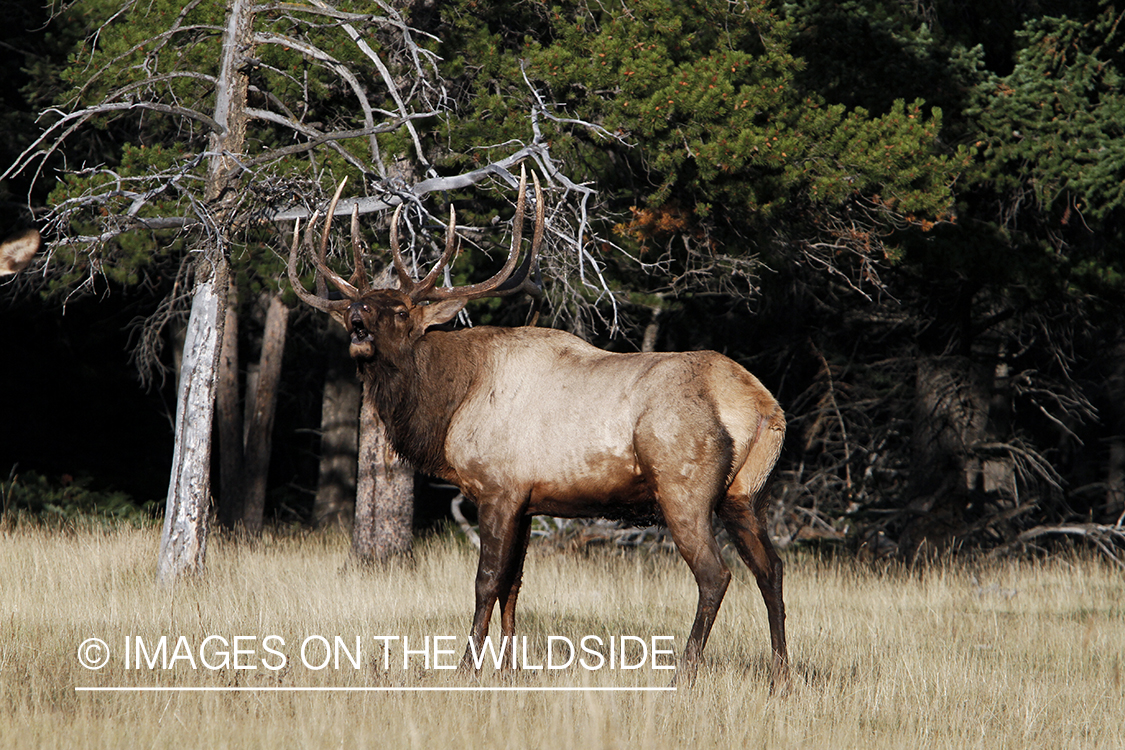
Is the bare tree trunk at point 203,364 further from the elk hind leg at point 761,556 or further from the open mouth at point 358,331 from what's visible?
the elk hind leg at point 761,556

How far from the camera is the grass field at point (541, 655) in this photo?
4902 millimetres

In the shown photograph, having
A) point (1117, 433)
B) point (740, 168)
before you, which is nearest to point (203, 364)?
point (740, 168)

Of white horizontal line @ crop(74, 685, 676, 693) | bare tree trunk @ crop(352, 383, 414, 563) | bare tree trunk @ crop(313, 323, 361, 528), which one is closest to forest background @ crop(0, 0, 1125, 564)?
bare tree trunk @ crop(313, 323, 361, 528)

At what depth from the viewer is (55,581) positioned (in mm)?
8625

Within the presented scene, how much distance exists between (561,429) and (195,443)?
4.07 metres

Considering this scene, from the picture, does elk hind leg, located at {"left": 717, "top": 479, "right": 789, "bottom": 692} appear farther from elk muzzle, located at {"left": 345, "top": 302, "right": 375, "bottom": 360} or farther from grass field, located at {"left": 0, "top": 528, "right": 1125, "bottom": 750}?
elk muzzle, located at {"left": 345, "top": 302, "right": 375, "bottom": 360}

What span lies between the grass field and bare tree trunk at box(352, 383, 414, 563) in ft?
1.10

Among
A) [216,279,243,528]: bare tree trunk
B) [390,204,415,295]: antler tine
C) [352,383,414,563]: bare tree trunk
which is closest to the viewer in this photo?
[390,204,415,295]: antler tine

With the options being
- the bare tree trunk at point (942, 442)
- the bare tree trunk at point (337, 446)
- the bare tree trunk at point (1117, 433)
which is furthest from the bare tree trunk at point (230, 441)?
the bare tree trunk at point (1117, 433)

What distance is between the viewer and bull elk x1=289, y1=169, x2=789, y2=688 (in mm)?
5793

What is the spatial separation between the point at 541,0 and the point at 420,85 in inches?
60.7

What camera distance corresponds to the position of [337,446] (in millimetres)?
15930

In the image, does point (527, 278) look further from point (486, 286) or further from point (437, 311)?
point (437, 311)

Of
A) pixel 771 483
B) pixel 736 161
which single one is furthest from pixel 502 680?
pixel 736 161
